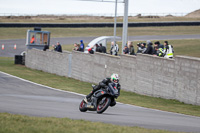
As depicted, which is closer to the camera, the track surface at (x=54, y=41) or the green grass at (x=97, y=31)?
the track surface at (x=54, y=41)

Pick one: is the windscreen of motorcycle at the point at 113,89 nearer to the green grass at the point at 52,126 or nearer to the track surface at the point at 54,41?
the green grass at the point at 52,126

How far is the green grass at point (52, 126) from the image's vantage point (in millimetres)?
8594

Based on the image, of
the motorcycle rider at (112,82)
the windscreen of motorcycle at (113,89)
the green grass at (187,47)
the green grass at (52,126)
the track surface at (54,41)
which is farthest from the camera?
the track surface at (54,41)

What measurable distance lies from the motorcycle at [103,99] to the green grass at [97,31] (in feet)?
150

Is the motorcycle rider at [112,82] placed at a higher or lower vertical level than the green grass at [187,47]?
lower

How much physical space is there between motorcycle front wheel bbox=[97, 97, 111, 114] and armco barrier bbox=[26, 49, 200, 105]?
589 cm

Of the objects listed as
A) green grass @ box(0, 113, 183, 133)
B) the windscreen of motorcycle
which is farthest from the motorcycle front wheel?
green grass @ box(0, 113, 183, 133)

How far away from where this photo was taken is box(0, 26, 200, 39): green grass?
58216mm

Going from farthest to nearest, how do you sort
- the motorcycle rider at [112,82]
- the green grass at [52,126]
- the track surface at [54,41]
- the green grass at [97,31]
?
1. the green grass at [97,31]
2. the track surface at [54,41]
3. the motorcycle rider at [112,82]
4. the green grass at [52,126]

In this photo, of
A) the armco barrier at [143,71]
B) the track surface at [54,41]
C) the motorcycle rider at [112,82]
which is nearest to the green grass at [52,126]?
the motorcycle rider at [112,82]

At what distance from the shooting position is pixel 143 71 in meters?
21.0

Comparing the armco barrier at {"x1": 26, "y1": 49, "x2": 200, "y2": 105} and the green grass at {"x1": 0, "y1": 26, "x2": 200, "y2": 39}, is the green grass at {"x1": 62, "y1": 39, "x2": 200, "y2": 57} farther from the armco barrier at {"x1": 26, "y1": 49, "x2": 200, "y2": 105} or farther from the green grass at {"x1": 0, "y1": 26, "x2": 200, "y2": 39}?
the armco barrier at {"x1": 26, "y1": 49, "x2": 200, "y2": 105}

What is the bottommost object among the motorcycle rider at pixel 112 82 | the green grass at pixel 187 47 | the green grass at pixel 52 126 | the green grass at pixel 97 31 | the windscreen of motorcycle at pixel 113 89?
the green grass at pixel 52 126

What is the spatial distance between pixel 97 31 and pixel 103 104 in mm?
49453
